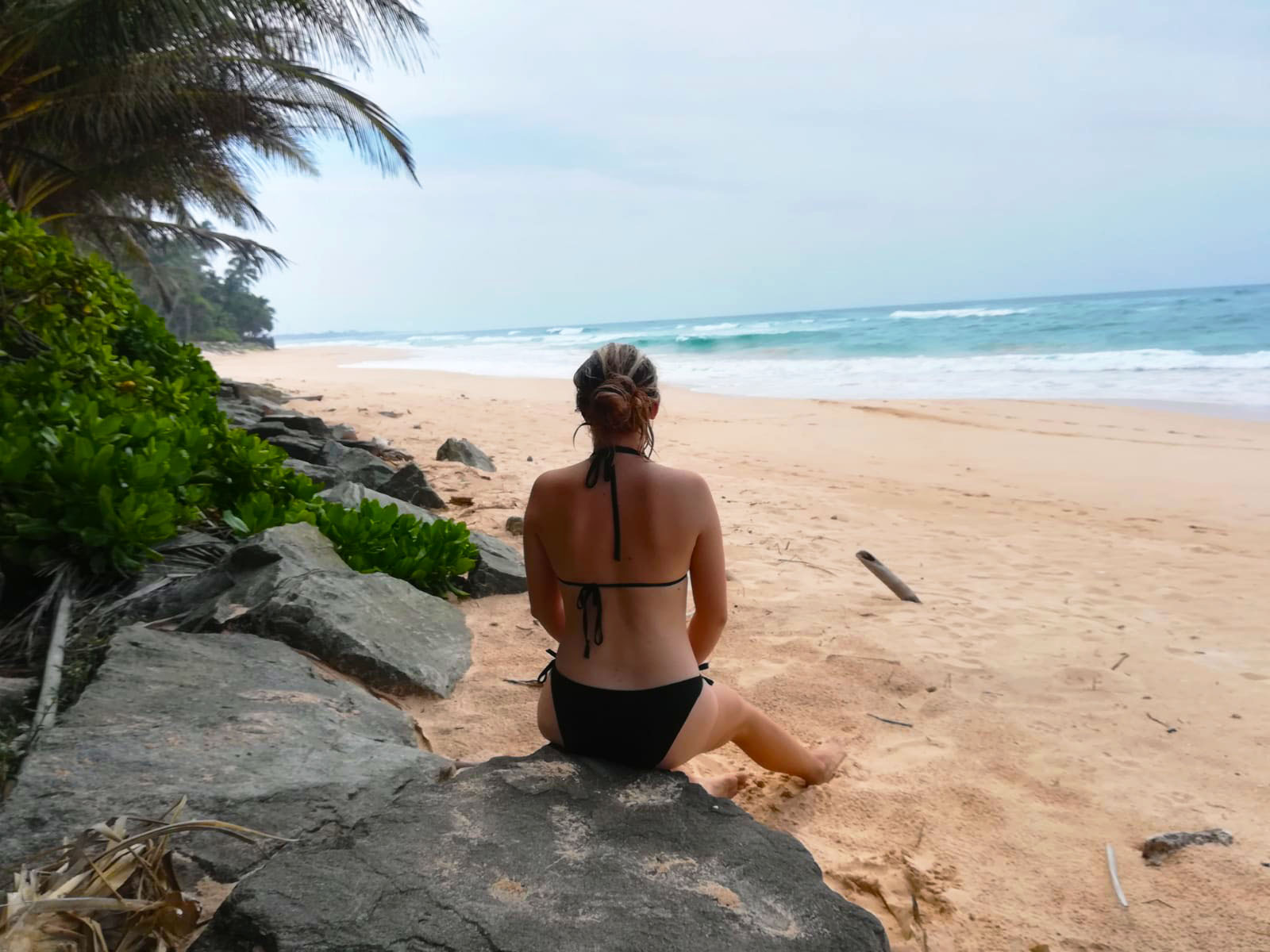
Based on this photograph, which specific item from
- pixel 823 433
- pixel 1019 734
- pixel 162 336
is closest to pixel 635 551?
pixel 1019 734

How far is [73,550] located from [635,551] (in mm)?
2150

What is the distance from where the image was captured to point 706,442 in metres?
10.4

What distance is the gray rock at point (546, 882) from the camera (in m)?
1.47

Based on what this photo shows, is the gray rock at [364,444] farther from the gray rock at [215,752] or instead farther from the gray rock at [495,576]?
the gray rock at [215,752]

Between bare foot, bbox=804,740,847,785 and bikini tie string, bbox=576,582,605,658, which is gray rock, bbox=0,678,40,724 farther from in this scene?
bare foot, bbox=804,740,847,785

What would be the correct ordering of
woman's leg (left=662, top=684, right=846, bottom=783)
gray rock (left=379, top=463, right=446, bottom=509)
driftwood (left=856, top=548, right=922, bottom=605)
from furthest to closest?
gray rock (left=379, top=463, right=446, bottom=509), driftwood (left=856, top=548, right=922, bottom=605), woman's leg (left=662, top=684, right=846, bottom=783)

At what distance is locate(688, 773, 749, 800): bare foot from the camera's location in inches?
98.5

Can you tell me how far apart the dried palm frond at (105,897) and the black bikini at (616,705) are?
Answer: 2.68ft

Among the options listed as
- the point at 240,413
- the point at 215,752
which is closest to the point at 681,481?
the point at 215,752

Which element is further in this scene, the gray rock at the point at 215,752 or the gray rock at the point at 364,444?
the gray rock at the point at 364,444

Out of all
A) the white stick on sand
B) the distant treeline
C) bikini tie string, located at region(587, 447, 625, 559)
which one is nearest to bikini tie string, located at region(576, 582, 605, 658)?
bikini tie string, located at region(587, 447, 625, 559)

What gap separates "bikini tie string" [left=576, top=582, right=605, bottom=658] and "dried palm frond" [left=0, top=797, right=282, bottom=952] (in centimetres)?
87

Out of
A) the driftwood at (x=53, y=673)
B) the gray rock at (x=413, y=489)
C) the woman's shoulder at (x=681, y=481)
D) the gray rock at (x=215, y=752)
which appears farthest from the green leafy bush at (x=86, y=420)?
the woman's shoulder at (x=681, y=481)

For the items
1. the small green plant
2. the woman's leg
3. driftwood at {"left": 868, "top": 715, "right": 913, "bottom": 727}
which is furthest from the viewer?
the small green plant
